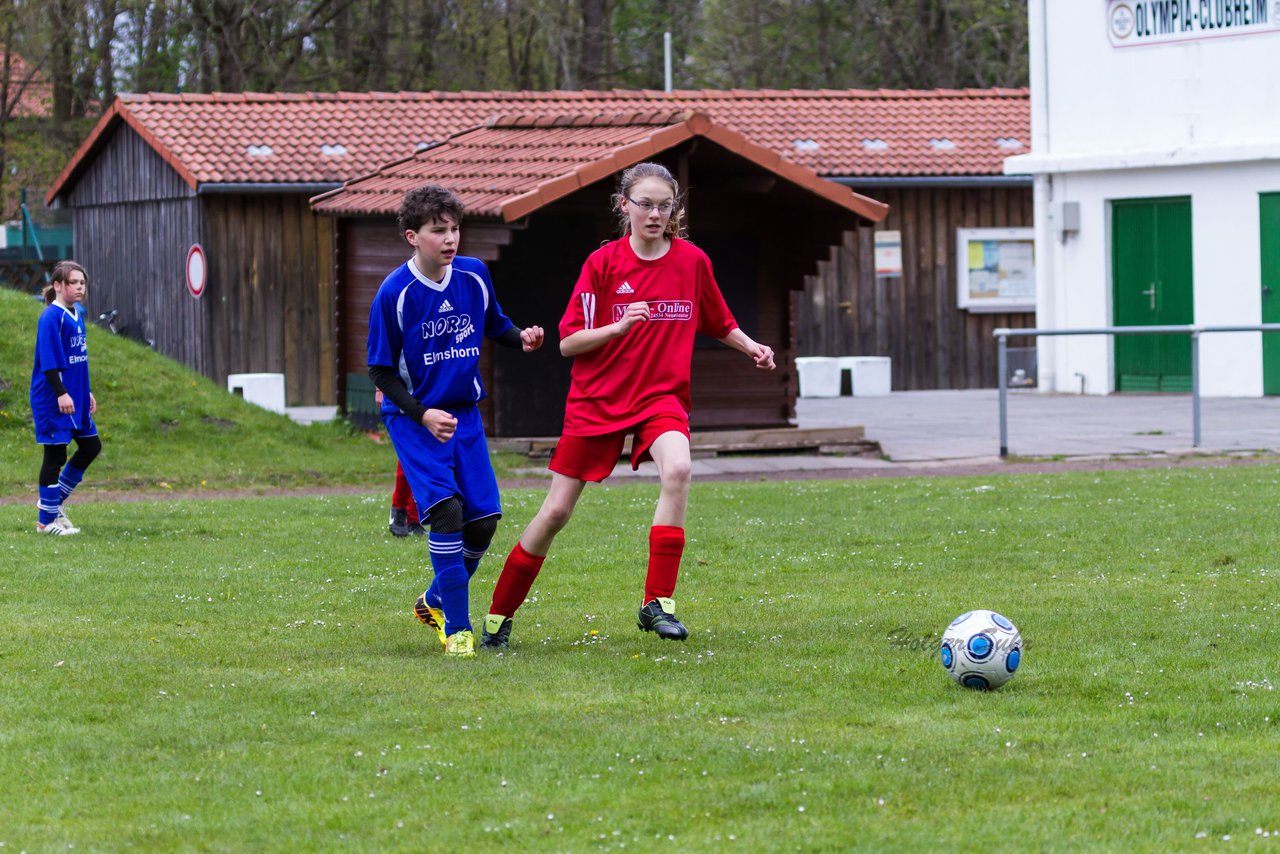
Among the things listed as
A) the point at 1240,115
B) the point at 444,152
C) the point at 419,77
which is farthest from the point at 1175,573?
the point at 419,77

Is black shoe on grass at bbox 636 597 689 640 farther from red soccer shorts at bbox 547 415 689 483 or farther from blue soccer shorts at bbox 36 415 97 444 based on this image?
blue soccer shorts at bbox 36 415 97 444

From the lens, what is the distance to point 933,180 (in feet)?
87.7

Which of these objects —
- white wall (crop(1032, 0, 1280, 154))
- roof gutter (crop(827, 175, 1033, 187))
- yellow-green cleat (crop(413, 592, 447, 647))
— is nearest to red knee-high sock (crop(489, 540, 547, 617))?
yellow-green cleat (crop(413, 592, 447, 647))

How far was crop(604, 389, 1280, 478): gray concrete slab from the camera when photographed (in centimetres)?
1695

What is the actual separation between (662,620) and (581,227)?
35.3 ft

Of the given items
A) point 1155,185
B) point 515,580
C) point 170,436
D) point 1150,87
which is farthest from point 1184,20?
point 515,580

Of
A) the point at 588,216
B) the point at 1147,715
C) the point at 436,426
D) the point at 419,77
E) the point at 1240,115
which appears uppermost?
the point at 419,77

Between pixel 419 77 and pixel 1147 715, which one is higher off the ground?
pixel 419 77

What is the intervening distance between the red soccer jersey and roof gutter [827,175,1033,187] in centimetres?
1918

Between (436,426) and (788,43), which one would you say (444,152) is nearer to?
(436,426)

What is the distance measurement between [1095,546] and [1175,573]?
3.69 feet

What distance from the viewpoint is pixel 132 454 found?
17000mm

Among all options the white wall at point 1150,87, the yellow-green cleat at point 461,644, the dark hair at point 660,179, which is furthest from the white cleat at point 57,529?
the white wall at point 1150,87

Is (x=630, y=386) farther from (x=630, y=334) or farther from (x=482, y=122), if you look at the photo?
(x=482, y=122)
